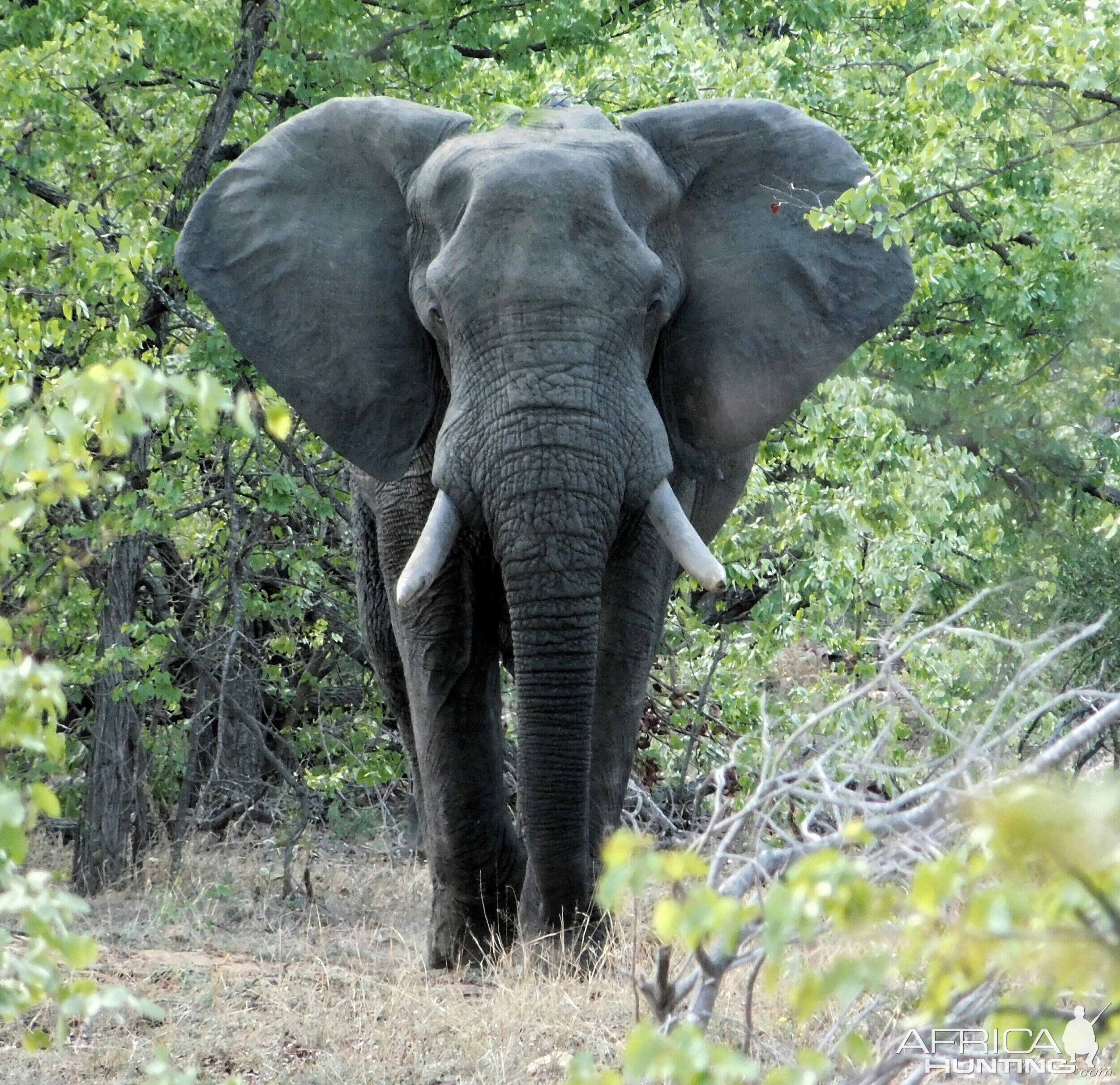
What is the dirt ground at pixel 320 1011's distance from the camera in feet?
14.2

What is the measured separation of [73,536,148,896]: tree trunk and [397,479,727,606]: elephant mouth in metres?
2.82

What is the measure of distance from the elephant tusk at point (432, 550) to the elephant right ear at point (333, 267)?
576 millimetres

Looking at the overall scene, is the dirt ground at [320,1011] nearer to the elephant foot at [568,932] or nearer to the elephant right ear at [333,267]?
the elephant foot at [568,932]

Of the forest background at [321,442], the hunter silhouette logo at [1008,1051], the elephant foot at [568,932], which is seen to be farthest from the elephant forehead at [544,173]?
the hunter silhouette logo at [1008,1051]

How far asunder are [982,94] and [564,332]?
166 centimetres

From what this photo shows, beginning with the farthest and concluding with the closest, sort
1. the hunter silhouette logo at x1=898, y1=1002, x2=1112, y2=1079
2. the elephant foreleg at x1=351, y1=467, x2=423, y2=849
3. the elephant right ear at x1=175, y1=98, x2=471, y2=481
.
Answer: the elephant foreleg at x1=351, y1=467, x2=423, y2=849
the elephant right ear at x1=175, y1=98, x2=471, y2=481
the hunter silhouette logo at x1=898, y1=1002, x2=1112, y2=1079

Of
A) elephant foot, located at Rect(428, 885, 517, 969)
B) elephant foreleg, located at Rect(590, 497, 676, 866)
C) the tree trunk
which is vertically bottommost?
the tree trunk

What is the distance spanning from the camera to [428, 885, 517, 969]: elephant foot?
6184 millimetres

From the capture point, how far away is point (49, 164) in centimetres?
779

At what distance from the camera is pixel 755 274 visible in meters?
6.18

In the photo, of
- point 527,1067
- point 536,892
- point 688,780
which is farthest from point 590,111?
point 688,780

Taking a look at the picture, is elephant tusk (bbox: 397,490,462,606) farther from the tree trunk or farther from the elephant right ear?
the tree trunk

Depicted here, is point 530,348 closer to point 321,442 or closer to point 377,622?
point 377,622

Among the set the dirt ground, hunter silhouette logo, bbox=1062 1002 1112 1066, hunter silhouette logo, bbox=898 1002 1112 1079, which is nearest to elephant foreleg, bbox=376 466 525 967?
the dirt ground
